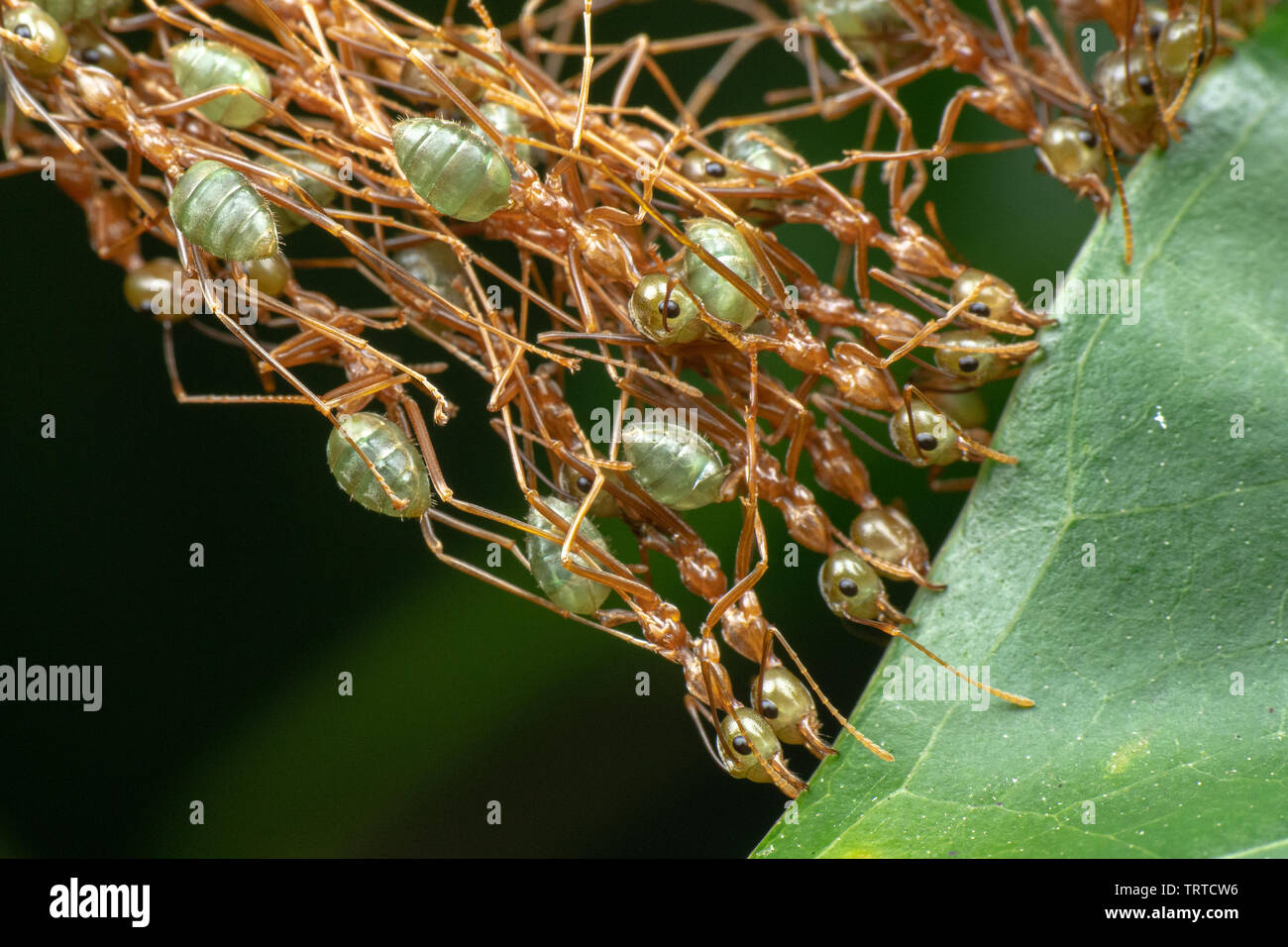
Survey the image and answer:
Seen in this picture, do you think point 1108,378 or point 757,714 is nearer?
point 1108,378

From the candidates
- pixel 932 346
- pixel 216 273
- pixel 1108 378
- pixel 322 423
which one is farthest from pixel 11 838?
pixel 1108 378

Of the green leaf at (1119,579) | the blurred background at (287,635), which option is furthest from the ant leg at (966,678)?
the blurred background at (287,635)

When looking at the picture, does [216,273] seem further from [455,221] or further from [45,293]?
[45,293]

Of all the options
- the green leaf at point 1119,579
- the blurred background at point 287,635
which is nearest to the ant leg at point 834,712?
the green leaf at point 1119,579

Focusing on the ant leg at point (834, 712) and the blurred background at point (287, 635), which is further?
the blurred background at point (287, 635)

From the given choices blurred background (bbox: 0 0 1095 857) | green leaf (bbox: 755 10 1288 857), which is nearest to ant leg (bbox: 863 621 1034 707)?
green leaf (bbox: 755 10 1288 857)

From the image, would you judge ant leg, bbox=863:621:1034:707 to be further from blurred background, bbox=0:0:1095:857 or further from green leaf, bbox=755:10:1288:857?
blurred background, bbox=0:0:1095:857

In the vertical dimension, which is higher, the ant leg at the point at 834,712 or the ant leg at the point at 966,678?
the ant leg at the point at 966,678

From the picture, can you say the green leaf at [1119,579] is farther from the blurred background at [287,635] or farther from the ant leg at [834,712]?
the blurred background at [287,635]
